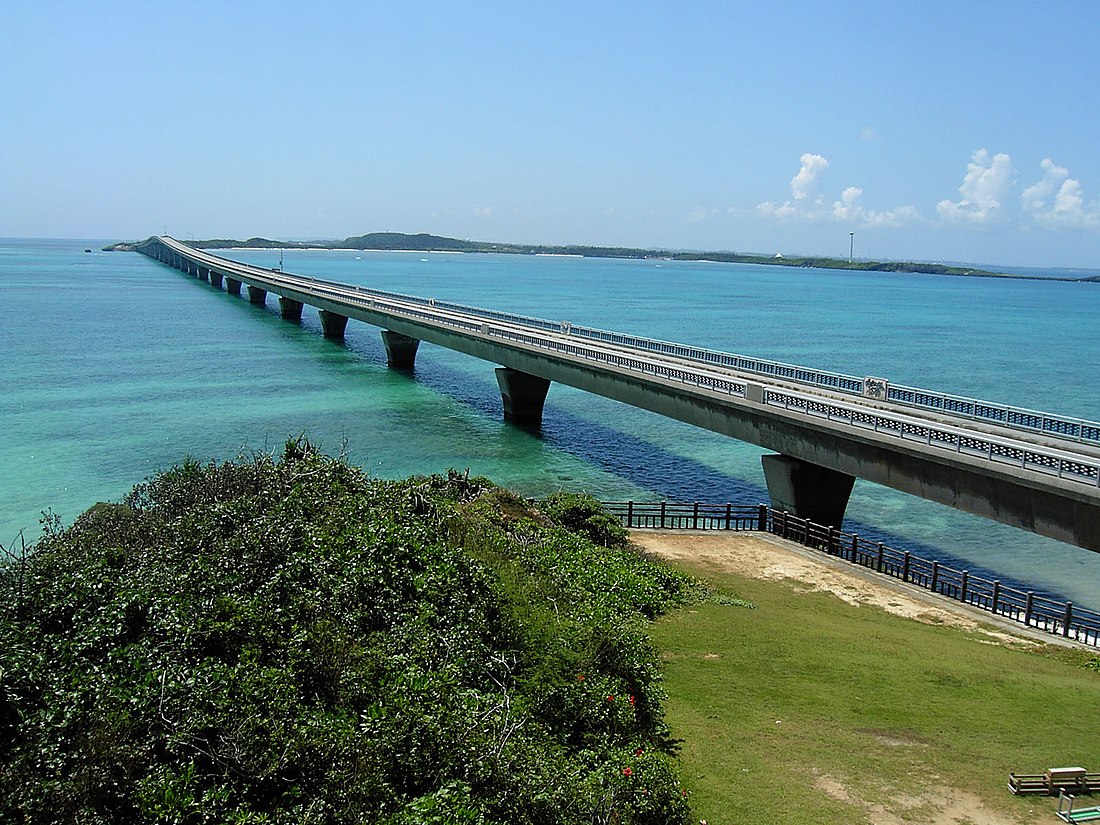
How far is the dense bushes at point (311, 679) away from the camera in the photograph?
9.84 meters

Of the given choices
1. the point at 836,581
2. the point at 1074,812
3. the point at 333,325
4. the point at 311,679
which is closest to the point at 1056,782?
the point at 1074,812

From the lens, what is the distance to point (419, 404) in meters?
57.8

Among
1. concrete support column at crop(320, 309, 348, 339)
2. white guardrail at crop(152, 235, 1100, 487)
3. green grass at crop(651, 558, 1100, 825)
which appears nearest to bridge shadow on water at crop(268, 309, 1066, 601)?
white guardrail at crop(152, 235, 1100, 487)

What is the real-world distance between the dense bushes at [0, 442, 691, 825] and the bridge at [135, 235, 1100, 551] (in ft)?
40.6

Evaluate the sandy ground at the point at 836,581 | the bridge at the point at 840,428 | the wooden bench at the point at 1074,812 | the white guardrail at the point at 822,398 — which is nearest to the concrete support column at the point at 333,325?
the white guardrail at the point at 822,398

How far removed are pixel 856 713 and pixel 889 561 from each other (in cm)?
1447

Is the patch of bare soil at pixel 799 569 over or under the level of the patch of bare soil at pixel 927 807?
under

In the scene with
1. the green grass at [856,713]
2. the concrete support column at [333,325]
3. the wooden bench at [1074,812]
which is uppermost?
the concrete support column at [333,325]

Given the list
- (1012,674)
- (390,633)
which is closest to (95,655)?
(390,633)

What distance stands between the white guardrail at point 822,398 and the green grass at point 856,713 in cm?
546

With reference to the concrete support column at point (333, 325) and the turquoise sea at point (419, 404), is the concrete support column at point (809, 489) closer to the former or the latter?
the turquoise sea at point (419, 404)

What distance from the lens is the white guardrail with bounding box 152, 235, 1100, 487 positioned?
24.2 m

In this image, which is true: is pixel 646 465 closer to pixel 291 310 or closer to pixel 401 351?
pixel 401 351

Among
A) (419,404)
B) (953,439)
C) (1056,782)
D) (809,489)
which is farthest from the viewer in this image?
(419,404)
